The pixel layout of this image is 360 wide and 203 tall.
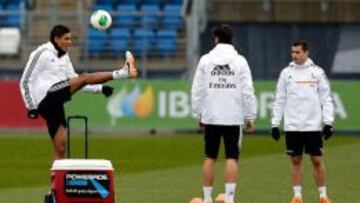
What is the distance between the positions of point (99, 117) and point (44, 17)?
710 centimetres

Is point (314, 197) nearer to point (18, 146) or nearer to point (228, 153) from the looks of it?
point (228, 153)

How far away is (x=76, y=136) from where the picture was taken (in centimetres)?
3575

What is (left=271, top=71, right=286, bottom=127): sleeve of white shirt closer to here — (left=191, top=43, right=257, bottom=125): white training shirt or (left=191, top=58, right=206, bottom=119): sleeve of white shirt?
(left=191, top=43, right=257, bottom=125): white training shirt

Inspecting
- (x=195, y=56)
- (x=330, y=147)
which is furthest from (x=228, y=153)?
(x=195, y=56)

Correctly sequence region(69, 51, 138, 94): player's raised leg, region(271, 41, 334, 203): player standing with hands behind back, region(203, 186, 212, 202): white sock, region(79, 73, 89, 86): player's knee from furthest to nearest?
region(271, 41, 334, 203): player standing with hands behind back
region(79, 73, 89, 86): player's knee
region(203, 186, 212, 202): white sock
region(69, 51, 138, 94): player's raised leg

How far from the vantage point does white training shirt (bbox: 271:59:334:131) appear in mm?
18828

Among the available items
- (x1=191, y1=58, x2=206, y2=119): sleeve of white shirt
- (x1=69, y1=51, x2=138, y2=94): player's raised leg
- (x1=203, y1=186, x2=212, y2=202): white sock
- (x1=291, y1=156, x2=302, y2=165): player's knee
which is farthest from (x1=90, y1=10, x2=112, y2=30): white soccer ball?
(x1=291, y1=156, x2=302, y2=165): player's knee

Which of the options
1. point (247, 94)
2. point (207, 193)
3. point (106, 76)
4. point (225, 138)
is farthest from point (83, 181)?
point (247, 94)

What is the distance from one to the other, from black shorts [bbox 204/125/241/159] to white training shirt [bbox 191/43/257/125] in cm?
11

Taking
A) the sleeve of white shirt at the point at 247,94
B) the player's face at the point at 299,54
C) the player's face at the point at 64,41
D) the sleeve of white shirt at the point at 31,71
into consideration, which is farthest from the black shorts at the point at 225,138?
the sleeve of white shirt at the point at 31,71

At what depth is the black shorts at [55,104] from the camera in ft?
61.5

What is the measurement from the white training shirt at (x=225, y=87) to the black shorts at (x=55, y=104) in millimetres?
2006

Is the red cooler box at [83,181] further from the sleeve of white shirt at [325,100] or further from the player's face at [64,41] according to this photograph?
the sleeve of white shirt at [325,100]

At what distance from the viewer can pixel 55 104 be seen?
18.7 m
